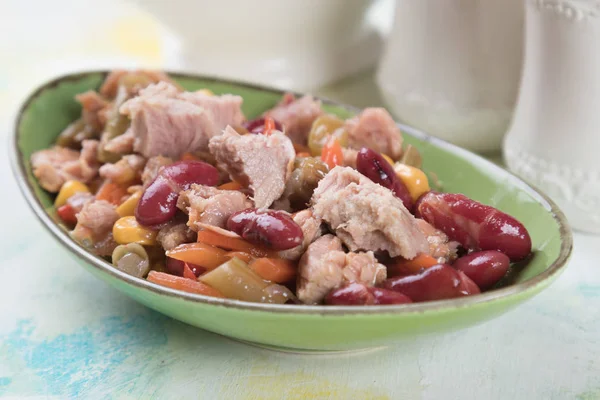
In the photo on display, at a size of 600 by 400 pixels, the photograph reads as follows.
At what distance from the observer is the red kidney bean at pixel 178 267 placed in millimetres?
2328

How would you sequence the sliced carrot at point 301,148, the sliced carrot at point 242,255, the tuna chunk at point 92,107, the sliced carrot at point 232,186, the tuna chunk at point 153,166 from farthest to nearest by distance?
the tuna chunk at point 92,107 < the sliced carrot at point 301,148 < the tuna chunk at point 153,166 < the sliced carrot at point 232,186 < the sliced carrot at point 242,255

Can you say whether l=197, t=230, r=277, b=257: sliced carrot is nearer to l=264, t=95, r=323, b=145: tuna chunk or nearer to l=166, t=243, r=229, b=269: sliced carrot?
l=166, t=243, r=229, b=269: sliced carrot

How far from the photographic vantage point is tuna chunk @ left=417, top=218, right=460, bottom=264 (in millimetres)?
2348

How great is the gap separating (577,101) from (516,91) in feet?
2.15

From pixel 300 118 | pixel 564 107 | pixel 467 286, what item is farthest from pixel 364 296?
pixel 564 107

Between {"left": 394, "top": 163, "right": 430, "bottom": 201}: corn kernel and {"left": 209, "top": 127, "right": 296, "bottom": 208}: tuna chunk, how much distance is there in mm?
398

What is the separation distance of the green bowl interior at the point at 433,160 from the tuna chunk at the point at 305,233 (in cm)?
62

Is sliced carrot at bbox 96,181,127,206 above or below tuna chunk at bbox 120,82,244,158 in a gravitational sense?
below

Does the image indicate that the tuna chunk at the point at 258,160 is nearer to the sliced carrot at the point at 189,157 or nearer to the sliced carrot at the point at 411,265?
the sliced carrot at the point at 189,157

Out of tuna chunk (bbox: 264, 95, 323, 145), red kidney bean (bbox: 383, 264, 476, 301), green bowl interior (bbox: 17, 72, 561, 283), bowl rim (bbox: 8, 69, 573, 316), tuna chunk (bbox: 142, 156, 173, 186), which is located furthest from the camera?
tuna chunk (bbox: 264, 95, 323, 145)

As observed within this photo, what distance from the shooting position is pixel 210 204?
2383 millimetres

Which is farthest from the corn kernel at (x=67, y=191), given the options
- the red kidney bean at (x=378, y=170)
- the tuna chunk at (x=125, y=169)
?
the red kidney bean at (x=378, y=170)

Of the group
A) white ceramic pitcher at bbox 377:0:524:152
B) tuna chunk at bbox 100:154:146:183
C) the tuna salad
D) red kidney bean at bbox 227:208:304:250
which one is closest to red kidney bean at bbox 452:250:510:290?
the tuna salad

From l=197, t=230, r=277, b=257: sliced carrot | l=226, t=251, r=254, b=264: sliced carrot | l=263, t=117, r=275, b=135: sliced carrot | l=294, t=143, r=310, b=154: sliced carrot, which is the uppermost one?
l=263, t=117, r=275, b=135: sliced carrot
